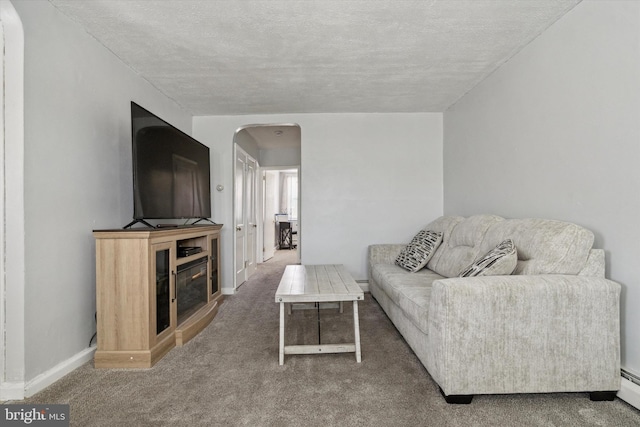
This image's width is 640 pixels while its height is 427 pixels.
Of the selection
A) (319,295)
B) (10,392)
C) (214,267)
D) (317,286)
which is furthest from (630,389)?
(214,267)

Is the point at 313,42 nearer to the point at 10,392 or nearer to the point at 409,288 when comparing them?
the point at 409,288

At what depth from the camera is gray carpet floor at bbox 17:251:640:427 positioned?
1.61m

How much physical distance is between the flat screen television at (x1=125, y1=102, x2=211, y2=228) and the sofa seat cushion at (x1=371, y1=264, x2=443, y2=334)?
198cm

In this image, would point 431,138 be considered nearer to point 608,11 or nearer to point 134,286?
point 608,11

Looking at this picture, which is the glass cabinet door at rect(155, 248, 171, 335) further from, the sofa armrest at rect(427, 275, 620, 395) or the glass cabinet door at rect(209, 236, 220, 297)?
the sofa armrest at rect(427, 275, 620, 395)

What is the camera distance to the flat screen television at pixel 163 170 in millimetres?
2408

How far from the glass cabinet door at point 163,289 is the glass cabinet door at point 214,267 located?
989mm

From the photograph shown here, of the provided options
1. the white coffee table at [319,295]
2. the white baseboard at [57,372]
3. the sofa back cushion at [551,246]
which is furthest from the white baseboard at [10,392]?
the sofa back cushion at [551,246]

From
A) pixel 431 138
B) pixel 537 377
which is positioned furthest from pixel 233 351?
pixel 431 138

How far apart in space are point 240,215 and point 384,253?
7.35 ft

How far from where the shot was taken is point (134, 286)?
7.18ft

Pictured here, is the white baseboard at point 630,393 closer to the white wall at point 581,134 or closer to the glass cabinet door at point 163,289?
the white wall at point 581,134

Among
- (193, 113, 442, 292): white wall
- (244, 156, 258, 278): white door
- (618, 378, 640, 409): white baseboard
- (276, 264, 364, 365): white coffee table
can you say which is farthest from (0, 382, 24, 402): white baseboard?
(244, 156, 258, 278): white door

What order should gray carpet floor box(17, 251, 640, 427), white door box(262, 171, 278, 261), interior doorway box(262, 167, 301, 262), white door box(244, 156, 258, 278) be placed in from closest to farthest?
gray carpet floor box(17, 251, 640, 427)
white door box(244, 156, 258, 278)
white door box(262, 171, 278, 261)
interior doorway box(262, 167, 301, 262)
